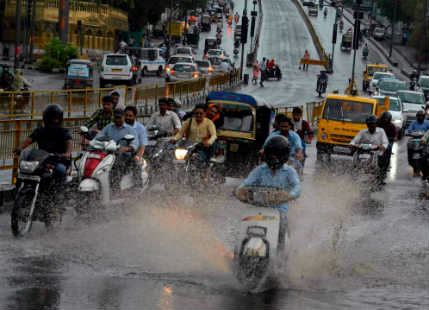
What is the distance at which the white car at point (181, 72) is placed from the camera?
5012 centimetres

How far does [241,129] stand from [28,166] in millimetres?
7106

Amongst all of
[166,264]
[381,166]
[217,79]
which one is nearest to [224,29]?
[217,79]

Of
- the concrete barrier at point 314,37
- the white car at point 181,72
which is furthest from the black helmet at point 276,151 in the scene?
the concrete barrier at point 314,37

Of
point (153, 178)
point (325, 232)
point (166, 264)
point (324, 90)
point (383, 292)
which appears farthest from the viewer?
point (324, 90)

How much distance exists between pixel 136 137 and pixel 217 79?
1520 inches

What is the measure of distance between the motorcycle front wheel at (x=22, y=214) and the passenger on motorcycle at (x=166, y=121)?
4.66 m

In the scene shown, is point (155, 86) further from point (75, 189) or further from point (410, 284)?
point (410, 284)

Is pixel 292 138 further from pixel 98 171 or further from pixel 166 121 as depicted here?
pixel 98 171

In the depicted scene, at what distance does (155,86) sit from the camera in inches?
1330

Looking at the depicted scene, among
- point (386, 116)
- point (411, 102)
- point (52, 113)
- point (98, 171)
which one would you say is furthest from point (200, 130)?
point (411, 102)

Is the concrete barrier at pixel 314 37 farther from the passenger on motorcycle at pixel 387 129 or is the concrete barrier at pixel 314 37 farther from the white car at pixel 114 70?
the passenger on motorcycle at pixel 387 129

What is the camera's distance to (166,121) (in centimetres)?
1487

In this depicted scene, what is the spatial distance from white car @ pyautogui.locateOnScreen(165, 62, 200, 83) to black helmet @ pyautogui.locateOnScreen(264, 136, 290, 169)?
41828mm

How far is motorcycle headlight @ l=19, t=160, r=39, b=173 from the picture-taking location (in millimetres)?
10281
